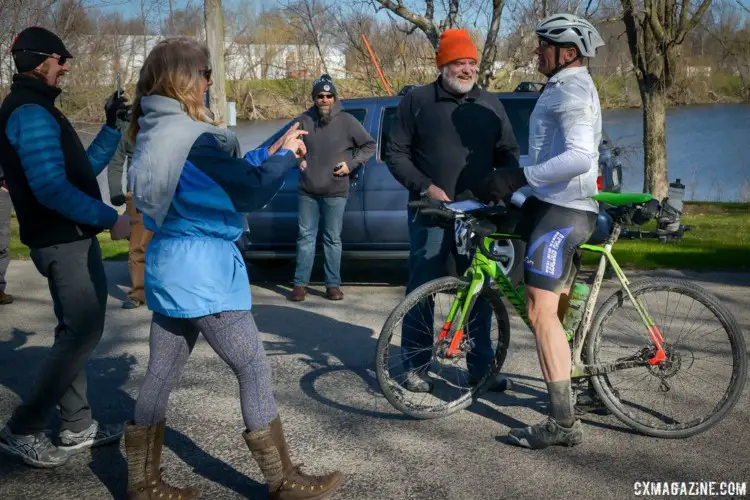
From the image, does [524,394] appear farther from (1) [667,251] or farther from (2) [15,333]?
(1) [667,251]

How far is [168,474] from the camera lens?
407cm

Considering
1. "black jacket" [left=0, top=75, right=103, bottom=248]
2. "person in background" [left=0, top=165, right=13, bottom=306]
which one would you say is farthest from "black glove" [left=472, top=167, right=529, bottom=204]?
"person in background" [left=0, top=165, right=13, bottom=306]

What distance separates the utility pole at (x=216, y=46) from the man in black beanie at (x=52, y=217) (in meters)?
7.79

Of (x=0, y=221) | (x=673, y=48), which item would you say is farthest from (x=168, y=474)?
(x=673, y=48)

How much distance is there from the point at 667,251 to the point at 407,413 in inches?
219

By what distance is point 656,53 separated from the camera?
13.5 metres

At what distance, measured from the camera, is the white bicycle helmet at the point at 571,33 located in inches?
159

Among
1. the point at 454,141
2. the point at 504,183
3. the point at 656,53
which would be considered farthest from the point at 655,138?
the point at 504,183

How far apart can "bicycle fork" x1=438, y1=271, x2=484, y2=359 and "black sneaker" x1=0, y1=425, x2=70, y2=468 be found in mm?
2020

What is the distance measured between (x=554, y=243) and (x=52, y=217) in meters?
2.38

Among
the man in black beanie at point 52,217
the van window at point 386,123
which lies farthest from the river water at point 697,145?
the man in black beanie at point 52,217

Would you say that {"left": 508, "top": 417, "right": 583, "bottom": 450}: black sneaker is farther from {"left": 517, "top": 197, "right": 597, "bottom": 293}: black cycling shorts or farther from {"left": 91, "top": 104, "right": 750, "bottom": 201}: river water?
{"left": 91, "top": 104, "right": 750, "bottom": 201}: river water

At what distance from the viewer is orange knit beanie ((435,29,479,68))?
4.93 m

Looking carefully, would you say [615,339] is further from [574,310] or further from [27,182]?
[27,182]
